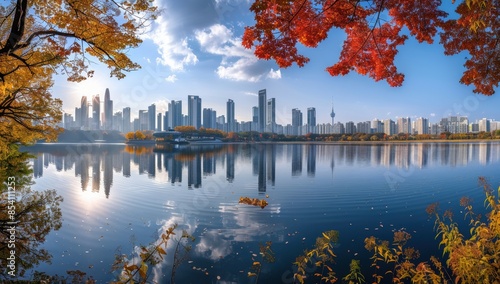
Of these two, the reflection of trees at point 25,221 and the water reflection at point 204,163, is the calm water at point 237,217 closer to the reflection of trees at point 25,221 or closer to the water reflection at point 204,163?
the reflection of trees at point 25,221

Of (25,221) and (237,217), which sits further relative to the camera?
(237,217)

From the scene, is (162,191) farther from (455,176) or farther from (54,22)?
(455,176)

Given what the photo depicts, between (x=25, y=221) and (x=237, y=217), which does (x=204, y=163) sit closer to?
(x=237, y=217)

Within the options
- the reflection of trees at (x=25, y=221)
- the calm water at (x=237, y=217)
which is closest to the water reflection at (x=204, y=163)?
the calm water at (x=237, y=217)

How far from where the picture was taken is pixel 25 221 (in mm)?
7641

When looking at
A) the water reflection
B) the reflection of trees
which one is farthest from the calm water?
the water reflection

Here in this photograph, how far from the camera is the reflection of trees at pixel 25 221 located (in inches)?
223

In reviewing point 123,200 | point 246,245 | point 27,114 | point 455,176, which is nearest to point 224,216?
point 246,245

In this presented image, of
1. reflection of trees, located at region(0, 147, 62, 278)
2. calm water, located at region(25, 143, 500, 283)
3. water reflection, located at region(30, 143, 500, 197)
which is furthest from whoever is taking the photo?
water reflection, located at region(30, 143, 500, 197)

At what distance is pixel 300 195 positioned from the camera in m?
11.4

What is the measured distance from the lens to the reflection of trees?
5.66 meters

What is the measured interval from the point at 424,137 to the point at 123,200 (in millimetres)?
81985

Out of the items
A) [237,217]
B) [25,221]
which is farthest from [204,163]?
[25,221]

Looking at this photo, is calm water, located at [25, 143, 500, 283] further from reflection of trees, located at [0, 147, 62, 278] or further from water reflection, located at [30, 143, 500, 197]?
water reflection, located at [30, 143, 500, 197]
